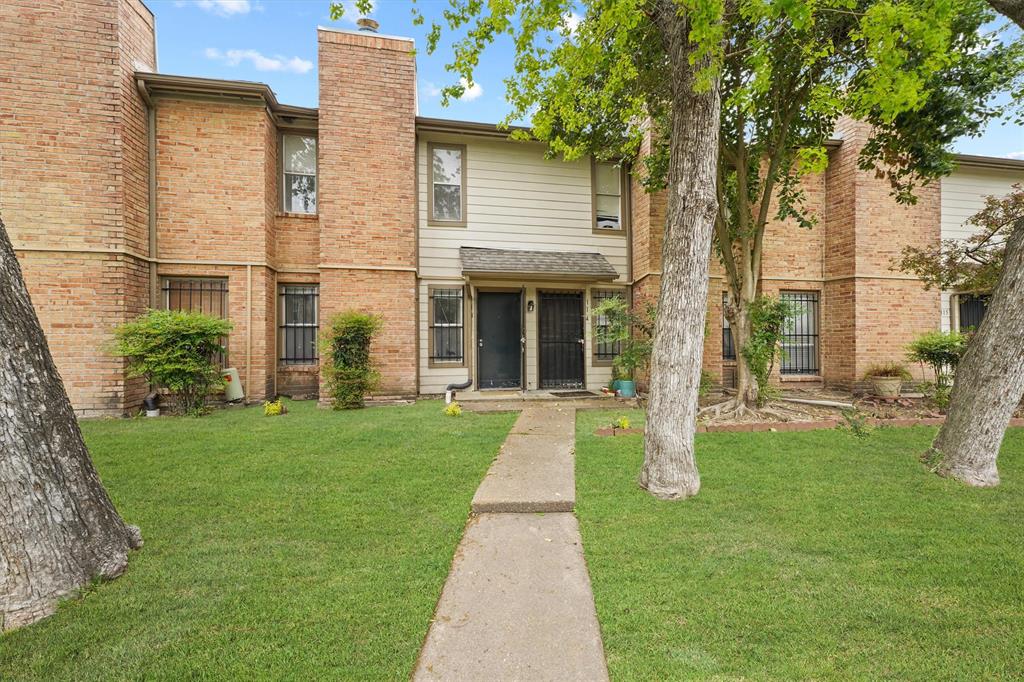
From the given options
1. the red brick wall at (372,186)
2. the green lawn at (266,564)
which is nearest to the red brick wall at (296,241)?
the red brick wall at (372,186)

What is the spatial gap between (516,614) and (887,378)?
10.3 metres

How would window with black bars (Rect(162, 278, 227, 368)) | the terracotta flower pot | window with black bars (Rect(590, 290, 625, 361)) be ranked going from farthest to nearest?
window with black bars (Rect(590, 290, 625, 361)), the terracotta flower pot, window with black bars (Rect(162, 278, 227, 368))

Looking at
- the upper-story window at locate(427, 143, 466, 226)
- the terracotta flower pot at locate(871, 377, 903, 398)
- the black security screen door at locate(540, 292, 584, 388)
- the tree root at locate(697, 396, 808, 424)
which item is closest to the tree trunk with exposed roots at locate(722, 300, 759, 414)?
the tree root at locate(697, 396, 808, 424)

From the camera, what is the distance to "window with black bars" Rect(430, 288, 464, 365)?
9.13 meters

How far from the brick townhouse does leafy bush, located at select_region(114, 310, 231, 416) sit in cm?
52

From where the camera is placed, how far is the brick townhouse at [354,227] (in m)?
6.80

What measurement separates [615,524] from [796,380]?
9.30m

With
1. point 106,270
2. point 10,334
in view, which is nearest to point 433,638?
point 10,334

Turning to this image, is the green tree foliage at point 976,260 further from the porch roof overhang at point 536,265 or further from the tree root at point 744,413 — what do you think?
the porch roof overhang at point 536,265

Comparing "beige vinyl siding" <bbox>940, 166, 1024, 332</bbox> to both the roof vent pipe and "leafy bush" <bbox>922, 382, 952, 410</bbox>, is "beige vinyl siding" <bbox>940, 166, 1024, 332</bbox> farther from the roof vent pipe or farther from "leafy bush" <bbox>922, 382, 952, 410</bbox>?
the roof vent pipe

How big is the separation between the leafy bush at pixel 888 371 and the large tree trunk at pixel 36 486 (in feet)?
40.2

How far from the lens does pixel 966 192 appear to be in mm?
10492

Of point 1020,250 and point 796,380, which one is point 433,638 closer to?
point 1020,250

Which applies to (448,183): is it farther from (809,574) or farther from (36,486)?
(809,574)
